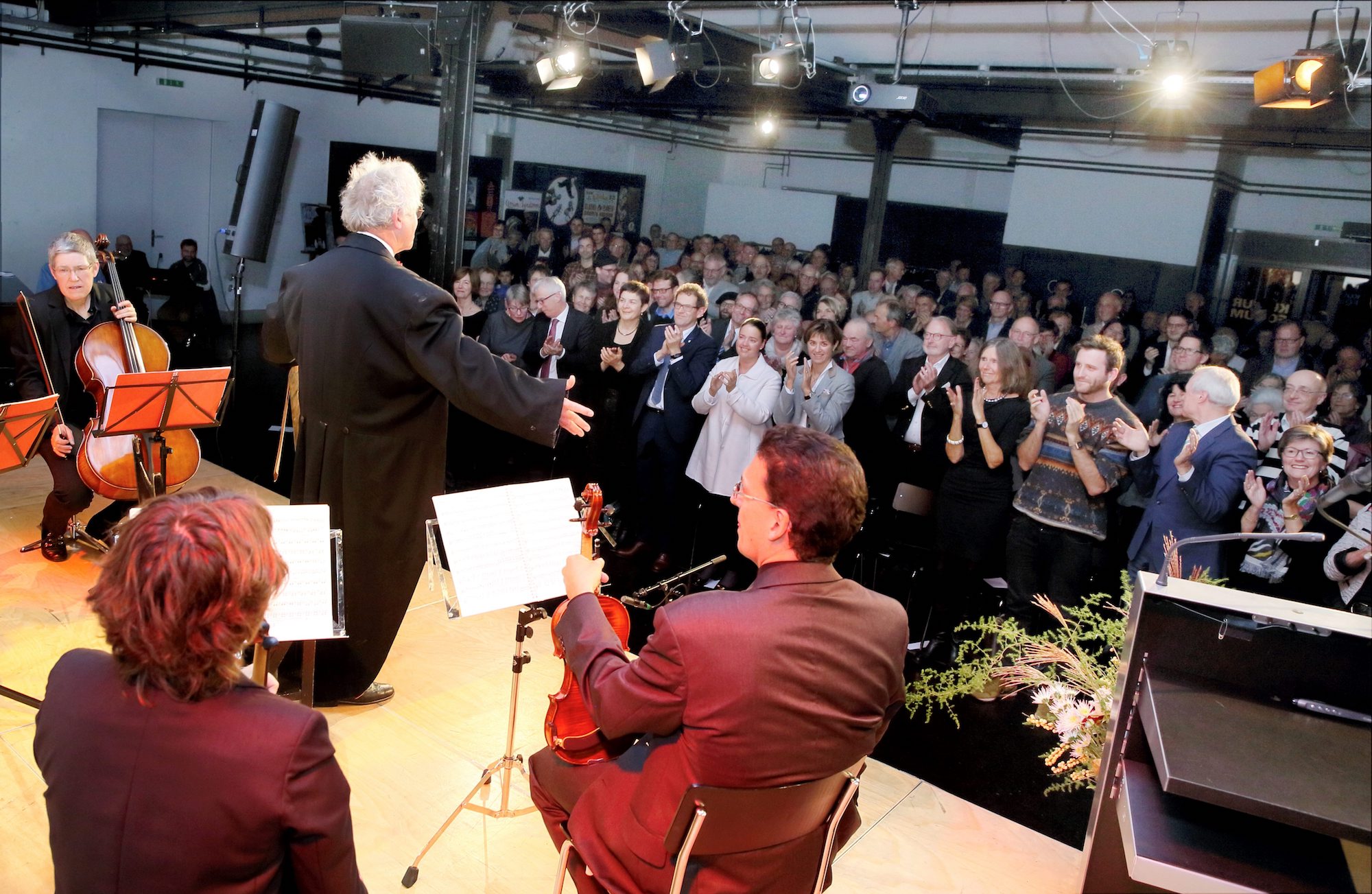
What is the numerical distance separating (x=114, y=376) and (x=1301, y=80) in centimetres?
555

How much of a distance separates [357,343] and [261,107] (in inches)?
333

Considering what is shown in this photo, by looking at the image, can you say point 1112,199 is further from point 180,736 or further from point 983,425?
point 180,736

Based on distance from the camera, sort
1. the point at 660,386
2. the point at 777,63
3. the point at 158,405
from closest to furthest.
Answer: the point at 158,405 → the point at 660,386 → the point at 777,63

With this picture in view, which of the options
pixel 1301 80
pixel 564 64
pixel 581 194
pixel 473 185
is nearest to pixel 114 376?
pixel 564 64

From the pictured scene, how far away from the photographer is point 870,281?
334 inches

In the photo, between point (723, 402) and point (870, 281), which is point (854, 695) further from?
point (870, 281)

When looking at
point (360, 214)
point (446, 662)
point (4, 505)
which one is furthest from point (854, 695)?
point (4, 505)

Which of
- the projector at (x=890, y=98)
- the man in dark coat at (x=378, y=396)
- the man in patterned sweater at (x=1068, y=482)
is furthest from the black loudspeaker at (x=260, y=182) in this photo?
the man in patterned sweater at (x=1068, y=482)

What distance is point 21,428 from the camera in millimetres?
3318

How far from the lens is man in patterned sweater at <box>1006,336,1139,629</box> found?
3.96 meters

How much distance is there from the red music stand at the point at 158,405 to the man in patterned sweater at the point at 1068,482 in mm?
3123

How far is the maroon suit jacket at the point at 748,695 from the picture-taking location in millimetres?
1671

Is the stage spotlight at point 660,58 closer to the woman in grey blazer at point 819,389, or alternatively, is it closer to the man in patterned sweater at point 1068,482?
the woman in grey blazer at point 819,389

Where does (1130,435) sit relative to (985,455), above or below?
above
